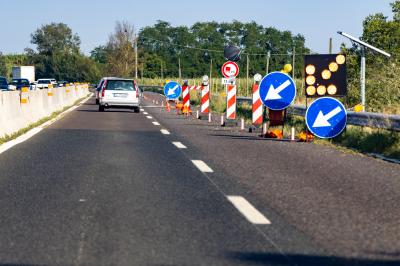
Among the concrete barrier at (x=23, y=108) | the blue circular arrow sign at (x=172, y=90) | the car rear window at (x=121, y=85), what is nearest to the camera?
the concrete barrier at (x=23, y=108)

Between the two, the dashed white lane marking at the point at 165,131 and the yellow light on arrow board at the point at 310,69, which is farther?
the dashed white lane marking at the point at 165,131

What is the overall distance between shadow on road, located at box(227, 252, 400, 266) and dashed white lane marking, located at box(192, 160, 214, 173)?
4.90 meters

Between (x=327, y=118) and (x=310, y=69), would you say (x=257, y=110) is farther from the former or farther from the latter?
(x=327, y=118)

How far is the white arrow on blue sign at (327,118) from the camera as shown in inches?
598

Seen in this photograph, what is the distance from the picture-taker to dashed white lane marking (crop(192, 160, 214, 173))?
10236 mm

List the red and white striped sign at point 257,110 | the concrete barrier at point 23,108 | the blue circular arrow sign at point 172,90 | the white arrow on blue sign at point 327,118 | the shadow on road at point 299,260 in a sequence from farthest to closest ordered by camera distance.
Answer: the blue circular arrow sign at point 172,90, the red and white striped sign at point 257,110, the concrete barrier at point 23,108, the white arrow on blue sign at point 327,118, the shadow on road at point 299,260

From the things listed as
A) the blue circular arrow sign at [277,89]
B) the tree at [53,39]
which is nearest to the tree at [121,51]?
the tree at [53,39]

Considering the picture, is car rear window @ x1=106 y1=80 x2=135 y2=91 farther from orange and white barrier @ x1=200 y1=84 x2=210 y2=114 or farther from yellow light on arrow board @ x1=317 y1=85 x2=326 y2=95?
yellow light on arrow board @ x1=317 y1=85 x2=326 y2=95

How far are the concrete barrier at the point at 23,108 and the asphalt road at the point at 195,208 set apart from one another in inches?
146

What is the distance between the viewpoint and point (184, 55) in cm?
15238

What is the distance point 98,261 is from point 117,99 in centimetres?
2628

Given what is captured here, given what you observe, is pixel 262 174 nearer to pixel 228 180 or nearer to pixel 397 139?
pixel 228 180

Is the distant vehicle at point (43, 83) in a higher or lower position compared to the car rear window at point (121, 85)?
lower

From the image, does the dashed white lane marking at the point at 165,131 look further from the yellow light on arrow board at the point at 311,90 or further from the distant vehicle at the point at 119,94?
the distant vehicle at the point at 119,94
